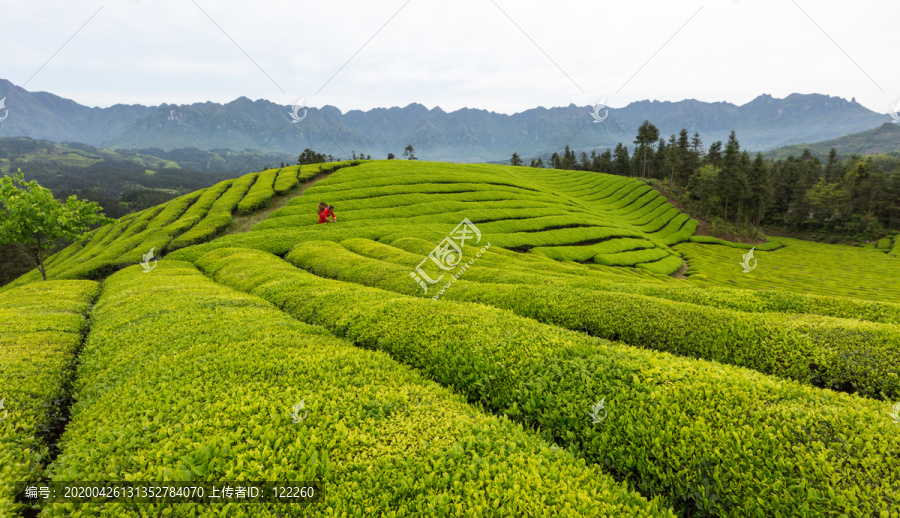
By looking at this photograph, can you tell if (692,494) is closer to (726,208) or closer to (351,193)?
(351,193)

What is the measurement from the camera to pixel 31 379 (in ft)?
25.9

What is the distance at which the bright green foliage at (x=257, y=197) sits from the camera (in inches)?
1549

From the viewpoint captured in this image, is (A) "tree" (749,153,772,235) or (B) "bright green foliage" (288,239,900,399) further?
(A) "tree" (749,153,772,235)

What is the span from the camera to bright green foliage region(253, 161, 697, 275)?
3716 cm

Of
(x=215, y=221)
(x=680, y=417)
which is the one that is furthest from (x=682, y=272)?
(x=215, y=221)

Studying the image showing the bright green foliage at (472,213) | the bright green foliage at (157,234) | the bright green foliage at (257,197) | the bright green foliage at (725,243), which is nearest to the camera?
the bright green foliage at (157,234)

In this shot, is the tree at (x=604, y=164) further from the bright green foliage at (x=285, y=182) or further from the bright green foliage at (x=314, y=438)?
the bright green foliage at (x=314, y=438)

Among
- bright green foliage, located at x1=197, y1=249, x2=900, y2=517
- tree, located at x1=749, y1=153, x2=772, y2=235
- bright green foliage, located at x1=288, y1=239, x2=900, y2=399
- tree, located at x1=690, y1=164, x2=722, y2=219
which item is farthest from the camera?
tree, located at x1=690, y1=164, x2=722, y2=219

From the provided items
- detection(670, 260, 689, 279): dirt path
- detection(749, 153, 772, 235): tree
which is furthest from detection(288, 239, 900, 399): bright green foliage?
detection(749, 153, 772, 235): tree

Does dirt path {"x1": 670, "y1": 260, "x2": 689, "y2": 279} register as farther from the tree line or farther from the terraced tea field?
the tree line

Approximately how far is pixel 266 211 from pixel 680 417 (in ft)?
141

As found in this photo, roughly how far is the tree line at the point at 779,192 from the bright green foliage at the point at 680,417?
272 ft

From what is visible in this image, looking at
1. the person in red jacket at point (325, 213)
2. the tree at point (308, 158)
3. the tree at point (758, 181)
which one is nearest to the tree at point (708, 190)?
the tree at point (758, 181)

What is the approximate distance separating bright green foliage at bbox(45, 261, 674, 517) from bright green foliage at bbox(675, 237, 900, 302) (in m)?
38.8
